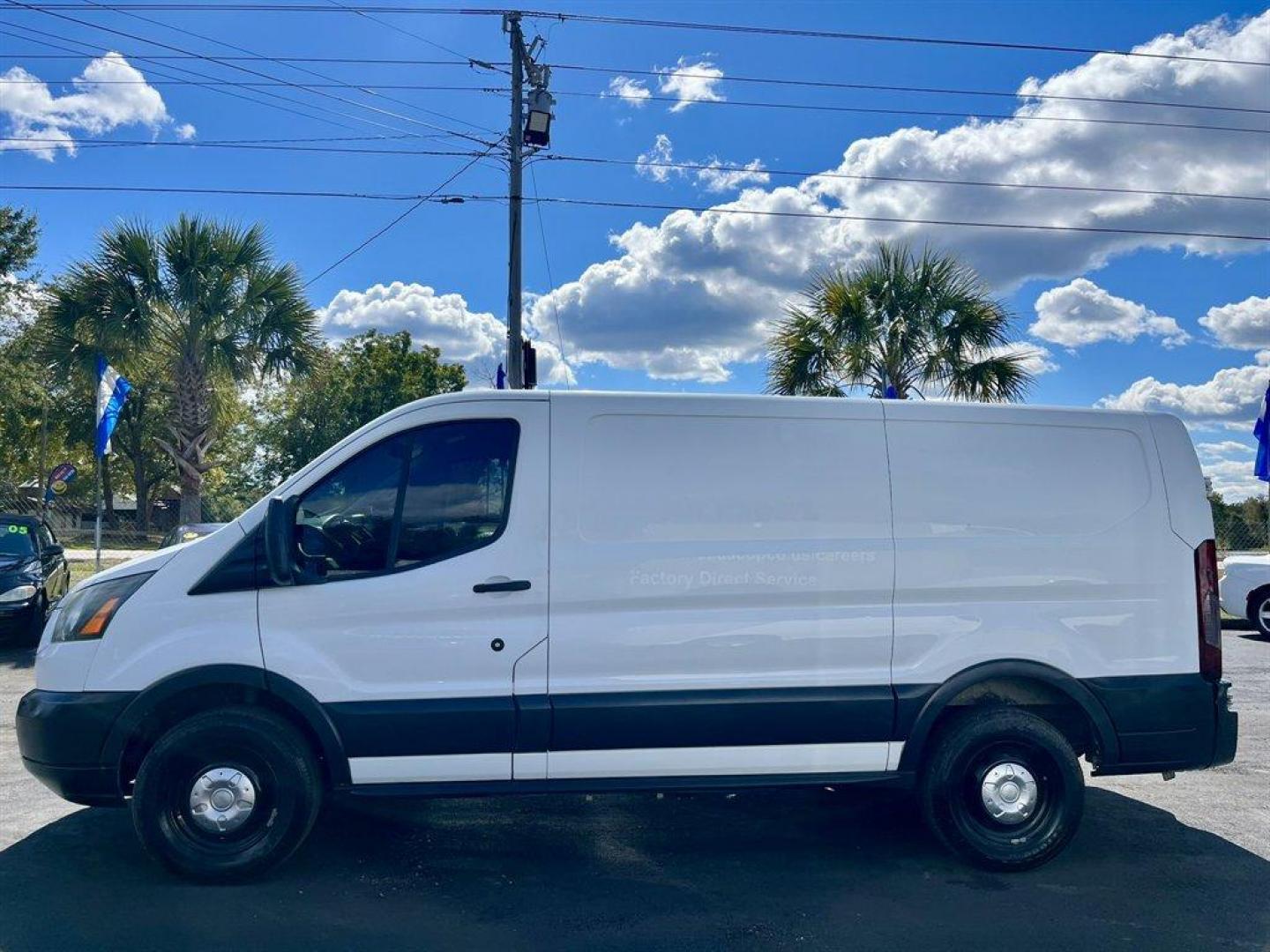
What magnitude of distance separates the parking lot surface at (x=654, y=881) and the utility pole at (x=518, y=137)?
32.6 ft

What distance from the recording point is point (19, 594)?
37.3ft

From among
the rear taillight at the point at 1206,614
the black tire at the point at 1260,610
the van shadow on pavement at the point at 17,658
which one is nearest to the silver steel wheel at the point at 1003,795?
the rear taillight at the point at 1206,614

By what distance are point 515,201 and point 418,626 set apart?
492 inches

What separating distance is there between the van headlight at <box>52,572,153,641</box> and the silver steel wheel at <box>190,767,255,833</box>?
828 mm

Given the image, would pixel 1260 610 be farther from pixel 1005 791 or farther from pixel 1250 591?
pixel 1005 791

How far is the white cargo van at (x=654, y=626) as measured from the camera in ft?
15.8

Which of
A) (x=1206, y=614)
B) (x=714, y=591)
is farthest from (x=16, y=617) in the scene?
(x=1206, y=614)

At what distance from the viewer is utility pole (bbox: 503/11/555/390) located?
1585 cm

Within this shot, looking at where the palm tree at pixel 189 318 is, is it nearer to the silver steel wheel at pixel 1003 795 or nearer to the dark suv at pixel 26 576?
the dark suv at pixel 26 576

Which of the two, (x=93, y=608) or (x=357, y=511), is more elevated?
(x=357, y=511)

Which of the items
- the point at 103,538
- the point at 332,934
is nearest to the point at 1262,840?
the point at 332,934

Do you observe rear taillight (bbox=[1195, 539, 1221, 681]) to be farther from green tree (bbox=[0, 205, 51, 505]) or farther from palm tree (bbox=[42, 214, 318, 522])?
green tree (bbox=[0, 205, 51, 505])

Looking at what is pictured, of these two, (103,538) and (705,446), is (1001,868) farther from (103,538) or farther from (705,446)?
(103,538)

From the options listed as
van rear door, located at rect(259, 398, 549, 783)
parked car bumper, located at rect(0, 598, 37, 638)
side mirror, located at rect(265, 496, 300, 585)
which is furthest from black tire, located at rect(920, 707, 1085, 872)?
parked car bumper, located at rect(0, 598, 37, 638)
